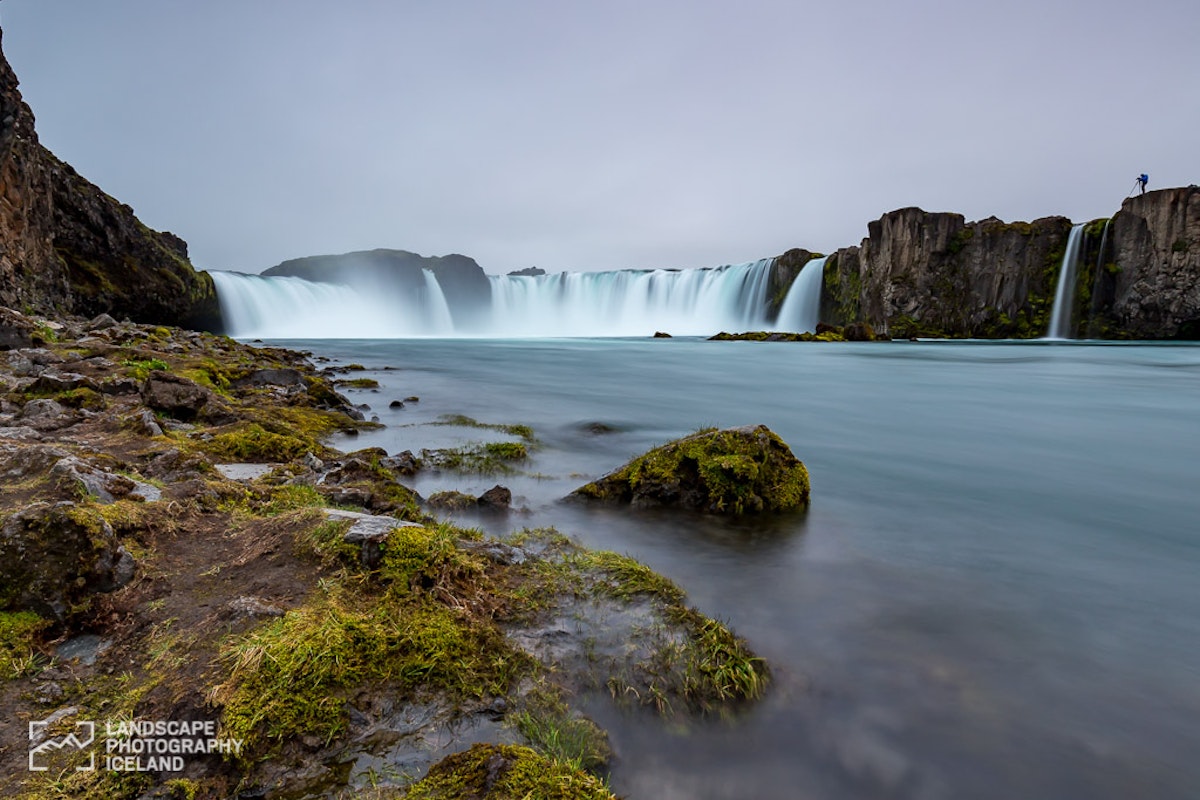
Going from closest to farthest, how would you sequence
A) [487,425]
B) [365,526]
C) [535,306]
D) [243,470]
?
[365,526], [243,470], [487,425], [535,306]

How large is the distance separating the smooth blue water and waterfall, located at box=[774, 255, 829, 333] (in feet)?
214

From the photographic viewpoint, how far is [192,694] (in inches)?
92.8

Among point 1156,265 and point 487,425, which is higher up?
point 1156,265

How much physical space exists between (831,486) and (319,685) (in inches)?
283

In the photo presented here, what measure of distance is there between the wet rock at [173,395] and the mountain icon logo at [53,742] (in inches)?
266

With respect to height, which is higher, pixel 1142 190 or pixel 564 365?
pixel 1142 190

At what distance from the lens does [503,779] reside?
2.04 meters

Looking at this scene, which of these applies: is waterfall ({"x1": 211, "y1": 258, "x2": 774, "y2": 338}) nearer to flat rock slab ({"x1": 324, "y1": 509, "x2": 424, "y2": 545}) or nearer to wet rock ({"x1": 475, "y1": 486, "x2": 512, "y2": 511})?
wet rock ({"x1": 475, "y1": 486, "x2": 512, "y2": 511})

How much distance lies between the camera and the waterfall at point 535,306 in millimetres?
69812

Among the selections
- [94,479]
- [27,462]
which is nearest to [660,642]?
[94,479]

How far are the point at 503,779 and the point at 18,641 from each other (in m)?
2.35

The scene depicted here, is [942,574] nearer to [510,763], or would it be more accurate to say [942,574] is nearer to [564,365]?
[510,763]

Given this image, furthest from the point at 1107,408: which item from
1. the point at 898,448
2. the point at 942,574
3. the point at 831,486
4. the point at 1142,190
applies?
the point at 1142,190

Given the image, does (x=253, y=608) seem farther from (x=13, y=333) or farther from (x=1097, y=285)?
(x=1097, y=285)
